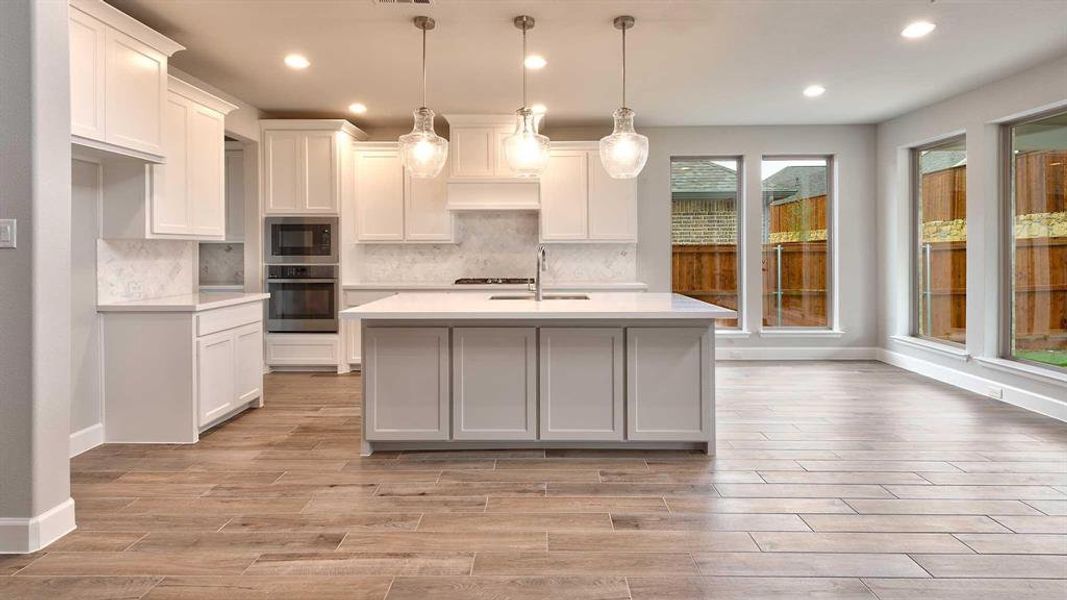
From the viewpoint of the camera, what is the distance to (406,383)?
3.68 meters

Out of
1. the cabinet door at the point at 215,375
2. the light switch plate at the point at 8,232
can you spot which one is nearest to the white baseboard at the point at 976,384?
the cabinet door at the point at 215,375

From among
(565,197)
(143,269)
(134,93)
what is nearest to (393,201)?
(565,197)

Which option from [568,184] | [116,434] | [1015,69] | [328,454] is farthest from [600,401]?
[1015,69]

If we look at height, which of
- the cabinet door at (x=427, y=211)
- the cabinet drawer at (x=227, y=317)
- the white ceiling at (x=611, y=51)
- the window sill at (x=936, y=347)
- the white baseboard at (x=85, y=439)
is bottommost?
the white baseboard at (x=85, y=439)

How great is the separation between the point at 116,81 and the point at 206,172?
1.05 m

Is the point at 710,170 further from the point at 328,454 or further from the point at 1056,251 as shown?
the point at 328,454

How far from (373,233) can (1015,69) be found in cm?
556

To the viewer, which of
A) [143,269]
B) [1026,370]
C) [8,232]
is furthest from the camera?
[1026,370]

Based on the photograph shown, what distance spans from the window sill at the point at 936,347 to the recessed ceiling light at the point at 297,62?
5.79 m

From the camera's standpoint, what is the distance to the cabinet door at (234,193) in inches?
254

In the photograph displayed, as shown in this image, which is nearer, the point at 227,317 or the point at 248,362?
the point at 227,317

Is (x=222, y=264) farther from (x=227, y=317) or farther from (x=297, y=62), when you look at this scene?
(x=297, y=62)

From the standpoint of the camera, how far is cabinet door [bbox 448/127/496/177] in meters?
6.35

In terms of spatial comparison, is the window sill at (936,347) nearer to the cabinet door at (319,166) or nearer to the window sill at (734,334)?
the window sill at (734,334)
